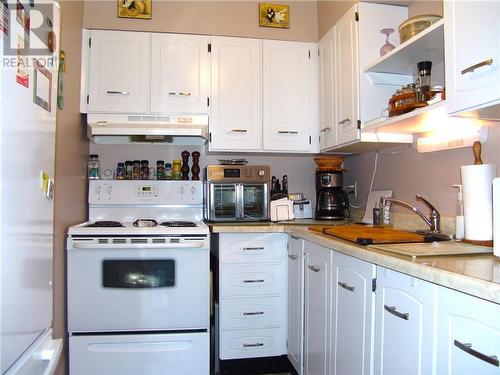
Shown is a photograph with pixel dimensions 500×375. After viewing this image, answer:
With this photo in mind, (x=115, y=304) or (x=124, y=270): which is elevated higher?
(x=124, y=270)

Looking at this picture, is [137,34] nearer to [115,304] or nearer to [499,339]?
[115,304]

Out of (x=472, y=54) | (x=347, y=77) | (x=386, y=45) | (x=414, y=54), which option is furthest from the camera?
(x=347, y=77)

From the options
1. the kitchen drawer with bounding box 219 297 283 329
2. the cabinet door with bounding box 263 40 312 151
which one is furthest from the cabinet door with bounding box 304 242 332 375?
the cabinet door with bounding box 263 40 312 151

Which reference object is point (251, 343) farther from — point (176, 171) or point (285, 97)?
point (285, 97)

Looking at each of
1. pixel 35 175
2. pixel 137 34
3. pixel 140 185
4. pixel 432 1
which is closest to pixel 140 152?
pixel 140 185

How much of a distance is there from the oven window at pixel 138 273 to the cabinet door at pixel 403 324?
1246mm

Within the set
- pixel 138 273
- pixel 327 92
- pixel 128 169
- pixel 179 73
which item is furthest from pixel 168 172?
pixel 327 92

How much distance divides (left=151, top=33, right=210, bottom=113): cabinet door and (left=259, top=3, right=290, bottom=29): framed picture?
51cm

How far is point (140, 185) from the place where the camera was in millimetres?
2596

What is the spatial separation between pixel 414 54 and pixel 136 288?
190cm

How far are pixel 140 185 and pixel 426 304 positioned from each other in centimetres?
208

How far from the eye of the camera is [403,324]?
1.09 metres

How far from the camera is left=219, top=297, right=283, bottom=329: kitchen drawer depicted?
2180mm

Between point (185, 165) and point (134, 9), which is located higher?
point (134, 9)
